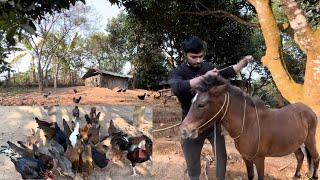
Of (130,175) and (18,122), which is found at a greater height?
(18,122)

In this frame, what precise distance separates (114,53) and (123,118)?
2445 centimetres

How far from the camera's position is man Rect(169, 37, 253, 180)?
10.9 feet

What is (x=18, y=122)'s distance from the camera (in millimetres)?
5332

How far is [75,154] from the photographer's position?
4.77 m

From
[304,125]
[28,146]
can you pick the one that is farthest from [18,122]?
[304,125]

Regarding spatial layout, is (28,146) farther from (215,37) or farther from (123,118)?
(215,37)

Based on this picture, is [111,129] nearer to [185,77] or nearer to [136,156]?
[136,156]

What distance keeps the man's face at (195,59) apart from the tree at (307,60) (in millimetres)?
2340

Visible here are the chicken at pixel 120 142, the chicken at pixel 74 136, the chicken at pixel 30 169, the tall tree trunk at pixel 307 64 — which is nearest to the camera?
the chicken at pixel 30 169

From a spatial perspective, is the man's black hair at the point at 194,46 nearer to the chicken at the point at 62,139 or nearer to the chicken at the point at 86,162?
the chicken at the point at 86,162

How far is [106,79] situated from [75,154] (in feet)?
65.9

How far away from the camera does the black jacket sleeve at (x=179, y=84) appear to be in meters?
3.22

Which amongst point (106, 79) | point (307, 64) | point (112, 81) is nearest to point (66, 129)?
point (307, 64)

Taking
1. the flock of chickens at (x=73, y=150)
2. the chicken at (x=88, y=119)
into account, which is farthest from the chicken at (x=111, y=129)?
the chicken at (x=88, y=119)
